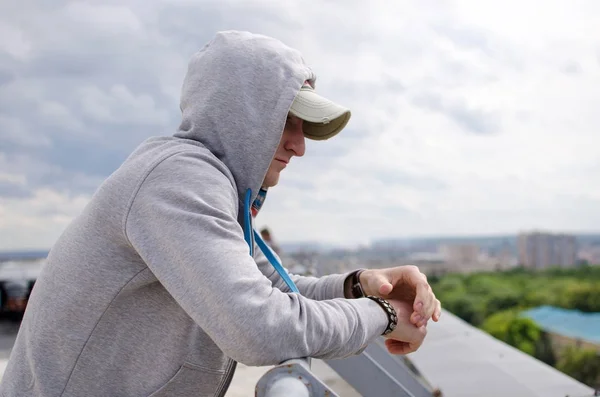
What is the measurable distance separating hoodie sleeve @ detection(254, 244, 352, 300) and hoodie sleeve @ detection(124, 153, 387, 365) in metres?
0.53

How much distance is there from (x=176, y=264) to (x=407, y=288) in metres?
0.68

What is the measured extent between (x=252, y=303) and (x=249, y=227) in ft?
1.16

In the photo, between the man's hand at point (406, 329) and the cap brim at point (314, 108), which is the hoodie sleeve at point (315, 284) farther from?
the cap brim at point (314, 108)

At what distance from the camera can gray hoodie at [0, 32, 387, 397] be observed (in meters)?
1.17

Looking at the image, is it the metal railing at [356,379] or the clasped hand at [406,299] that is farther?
the clasped hand at [406,299]

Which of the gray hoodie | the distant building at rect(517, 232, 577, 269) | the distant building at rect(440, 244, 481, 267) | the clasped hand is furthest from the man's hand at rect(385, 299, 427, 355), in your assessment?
the distant building at rect(440, 244, 481, 267)

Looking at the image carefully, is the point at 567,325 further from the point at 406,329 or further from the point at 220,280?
the point at 220,280

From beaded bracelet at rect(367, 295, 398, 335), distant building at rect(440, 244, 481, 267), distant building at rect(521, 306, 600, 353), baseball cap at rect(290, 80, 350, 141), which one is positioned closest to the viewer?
beaded bracelet at rect(367, 295, 398, 335)

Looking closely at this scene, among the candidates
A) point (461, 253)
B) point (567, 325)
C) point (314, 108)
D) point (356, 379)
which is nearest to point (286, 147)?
point (314, 108)

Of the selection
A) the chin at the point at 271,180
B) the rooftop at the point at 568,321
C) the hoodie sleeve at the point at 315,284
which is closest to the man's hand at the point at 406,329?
the hoodie sleeve at the point at 315,284

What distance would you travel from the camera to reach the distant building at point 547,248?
50688 millimetres

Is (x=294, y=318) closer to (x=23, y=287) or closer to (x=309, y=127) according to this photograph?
(x=309, y=127)

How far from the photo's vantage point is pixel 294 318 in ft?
3.75

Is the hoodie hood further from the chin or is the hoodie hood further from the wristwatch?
the wristwatch
